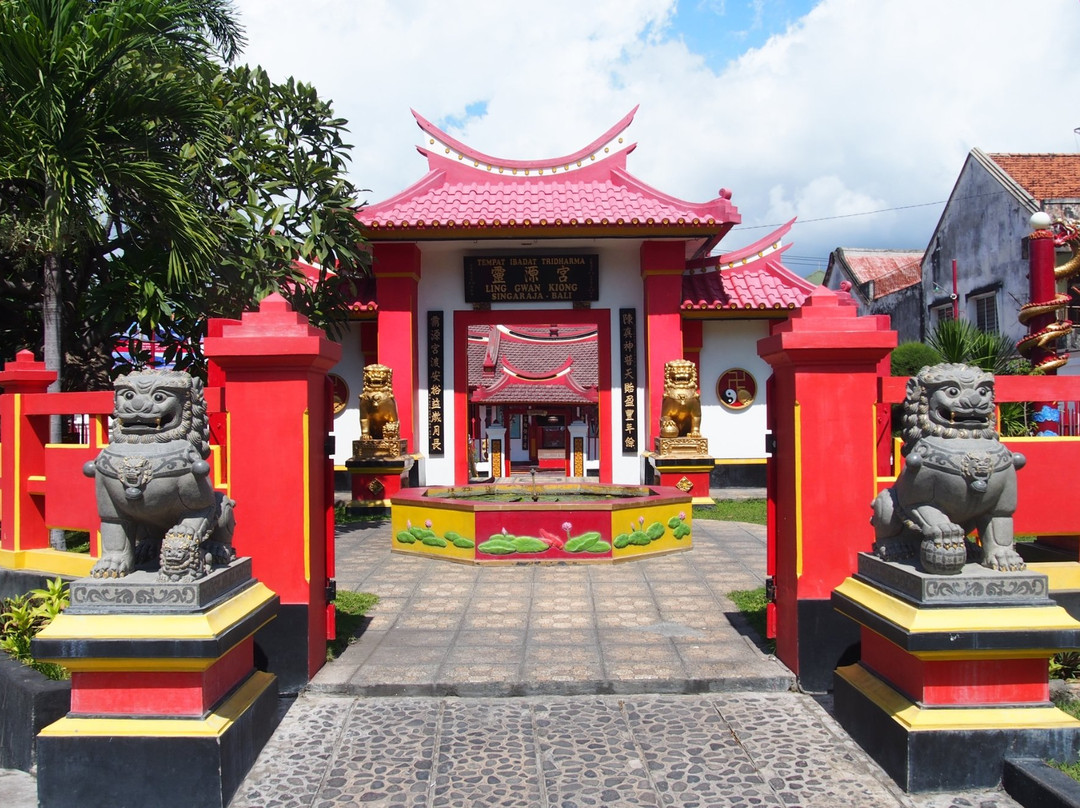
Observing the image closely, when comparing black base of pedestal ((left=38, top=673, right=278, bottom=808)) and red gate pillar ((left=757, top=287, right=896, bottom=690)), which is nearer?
black base of pedestal ((left=38, top=673, right=278, bottom=808))

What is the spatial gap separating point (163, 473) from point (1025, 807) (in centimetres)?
388

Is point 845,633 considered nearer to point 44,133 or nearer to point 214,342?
point 214,342

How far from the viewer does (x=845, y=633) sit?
4488 mm

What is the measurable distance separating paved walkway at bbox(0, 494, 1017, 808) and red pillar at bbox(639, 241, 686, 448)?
7324 mm

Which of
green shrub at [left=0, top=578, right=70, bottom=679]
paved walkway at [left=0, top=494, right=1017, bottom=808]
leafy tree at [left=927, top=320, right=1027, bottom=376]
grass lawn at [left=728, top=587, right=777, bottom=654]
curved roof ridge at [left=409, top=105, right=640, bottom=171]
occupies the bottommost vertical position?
paved walkway at [left=0, top=494, right=1017, bottom=808]

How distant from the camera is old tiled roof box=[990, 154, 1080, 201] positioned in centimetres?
1845

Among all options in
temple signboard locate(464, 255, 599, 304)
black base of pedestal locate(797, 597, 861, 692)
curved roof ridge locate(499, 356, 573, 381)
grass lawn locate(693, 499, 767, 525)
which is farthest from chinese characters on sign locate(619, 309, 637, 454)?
black base of pedestal locate(797, 597, 861, 692)

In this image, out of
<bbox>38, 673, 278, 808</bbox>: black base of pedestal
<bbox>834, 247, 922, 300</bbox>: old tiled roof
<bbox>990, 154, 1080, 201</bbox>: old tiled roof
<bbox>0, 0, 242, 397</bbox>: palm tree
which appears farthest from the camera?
<bbox>834, 247, 922, 300</bbox>: old tiled roof

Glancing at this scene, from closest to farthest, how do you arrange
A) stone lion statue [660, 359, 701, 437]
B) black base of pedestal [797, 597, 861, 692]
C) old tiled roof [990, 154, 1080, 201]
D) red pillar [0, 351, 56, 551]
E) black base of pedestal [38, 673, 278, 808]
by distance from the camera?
black base of pedestal [38, 673, 278, 808] < black base of pedestal [797, 597, 861, 692] < red pillar [0, 351, 56, 551] < stone lion statue [660, 359, 701, 437] < old tiled roof [990, 154, 1080, 201]

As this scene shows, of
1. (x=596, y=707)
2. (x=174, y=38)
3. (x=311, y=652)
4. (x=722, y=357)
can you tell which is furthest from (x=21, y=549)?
(x=722, y=357)

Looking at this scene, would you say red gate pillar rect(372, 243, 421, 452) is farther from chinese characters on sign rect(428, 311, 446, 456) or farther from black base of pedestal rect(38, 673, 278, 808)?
black base of pedestal rect(38, 673, 278, 808)

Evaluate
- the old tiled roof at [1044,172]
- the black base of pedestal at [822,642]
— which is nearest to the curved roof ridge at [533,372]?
the old tiled roof at [1044,172]

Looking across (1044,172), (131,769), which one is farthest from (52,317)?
(1044,172)

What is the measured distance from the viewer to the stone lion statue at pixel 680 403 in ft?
41.0
